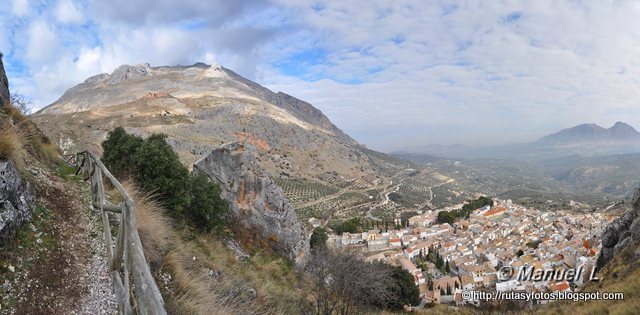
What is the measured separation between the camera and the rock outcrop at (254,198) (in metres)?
19.6

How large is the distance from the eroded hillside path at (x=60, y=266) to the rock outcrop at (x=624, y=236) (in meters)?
17.7

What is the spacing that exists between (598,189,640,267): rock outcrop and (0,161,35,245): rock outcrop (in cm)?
1878

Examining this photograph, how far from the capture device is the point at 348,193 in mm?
106812

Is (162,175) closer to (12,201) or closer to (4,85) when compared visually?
(4,85)

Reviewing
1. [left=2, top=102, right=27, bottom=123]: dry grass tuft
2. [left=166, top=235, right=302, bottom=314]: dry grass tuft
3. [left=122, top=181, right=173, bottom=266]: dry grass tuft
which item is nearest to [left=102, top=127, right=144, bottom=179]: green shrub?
[left=2, top=102, right=27, bottom=123]: dry grass tuft

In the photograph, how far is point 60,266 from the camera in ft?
16.0

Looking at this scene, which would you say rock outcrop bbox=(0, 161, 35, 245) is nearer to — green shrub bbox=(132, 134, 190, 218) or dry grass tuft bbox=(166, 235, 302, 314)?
dry grass tuft bbox=(166, 235, 302, 314)

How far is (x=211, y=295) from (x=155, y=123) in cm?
9686

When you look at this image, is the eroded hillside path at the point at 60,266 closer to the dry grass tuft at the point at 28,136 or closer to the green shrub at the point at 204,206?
the dry grass tuft at the point at 28,136

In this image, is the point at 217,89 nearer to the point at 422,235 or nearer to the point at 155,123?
the point at 155,123

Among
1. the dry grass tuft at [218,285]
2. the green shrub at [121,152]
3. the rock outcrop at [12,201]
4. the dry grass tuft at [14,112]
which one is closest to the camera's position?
the rock outcrop at [12,201]

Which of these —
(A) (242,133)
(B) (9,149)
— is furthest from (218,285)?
(A) (242,133)

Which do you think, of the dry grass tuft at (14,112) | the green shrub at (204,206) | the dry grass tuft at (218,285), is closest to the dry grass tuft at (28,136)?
the dry grass tuft at (14,112)

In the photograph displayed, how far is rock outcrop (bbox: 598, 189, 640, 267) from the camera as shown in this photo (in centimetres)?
1517
